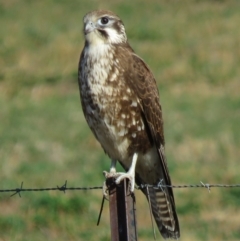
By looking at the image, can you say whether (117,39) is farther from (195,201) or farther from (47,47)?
(47,47)

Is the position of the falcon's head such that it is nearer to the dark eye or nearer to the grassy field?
the dark eye

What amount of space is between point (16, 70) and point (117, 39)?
33.8ft

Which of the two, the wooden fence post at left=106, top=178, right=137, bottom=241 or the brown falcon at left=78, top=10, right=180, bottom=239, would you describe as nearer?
the wooden fence post at left=106, top=178, right=137, bottom=241

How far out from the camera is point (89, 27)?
19.1ft

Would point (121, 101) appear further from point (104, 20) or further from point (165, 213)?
point (165, 213)

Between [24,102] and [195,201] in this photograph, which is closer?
[195,201]

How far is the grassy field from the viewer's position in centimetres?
888

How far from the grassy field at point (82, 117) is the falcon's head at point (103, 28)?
104 inches

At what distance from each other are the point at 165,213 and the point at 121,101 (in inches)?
30.9

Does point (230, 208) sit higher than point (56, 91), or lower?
lower

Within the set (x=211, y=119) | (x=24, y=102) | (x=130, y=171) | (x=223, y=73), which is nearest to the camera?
(x=130, y=171)

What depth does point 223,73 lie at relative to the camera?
15.1 metres

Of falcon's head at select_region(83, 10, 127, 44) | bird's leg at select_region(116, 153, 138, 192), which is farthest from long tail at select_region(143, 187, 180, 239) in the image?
falcon's head at select_region(83, 10, 127, 44)

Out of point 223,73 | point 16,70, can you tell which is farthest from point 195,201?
point 16,70
